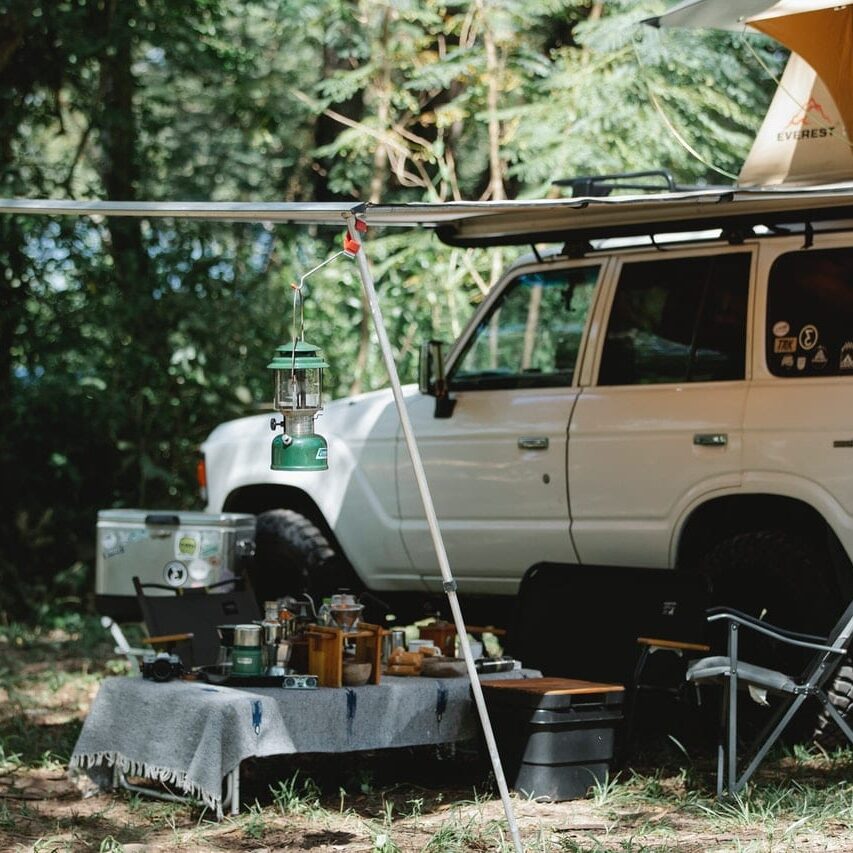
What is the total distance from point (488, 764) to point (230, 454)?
7.98 ft

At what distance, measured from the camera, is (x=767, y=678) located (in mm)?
5207

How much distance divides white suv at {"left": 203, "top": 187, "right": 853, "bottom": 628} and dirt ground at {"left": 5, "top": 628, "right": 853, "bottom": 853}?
81 centimetres

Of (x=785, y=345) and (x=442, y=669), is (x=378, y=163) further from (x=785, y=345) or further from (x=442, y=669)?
(x=442, y=669)

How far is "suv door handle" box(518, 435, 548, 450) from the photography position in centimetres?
643

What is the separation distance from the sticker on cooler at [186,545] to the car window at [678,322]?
6.93 feet

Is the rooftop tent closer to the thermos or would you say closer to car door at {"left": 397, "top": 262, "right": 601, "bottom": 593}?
car door at {"left": 397, "top": 262, "right": 601, "bottom": 593}

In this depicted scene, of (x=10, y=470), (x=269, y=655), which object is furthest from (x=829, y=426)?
(x=10, y=470)

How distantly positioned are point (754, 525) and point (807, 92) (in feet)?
6.52

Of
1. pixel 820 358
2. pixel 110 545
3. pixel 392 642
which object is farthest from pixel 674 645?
pixel 110 545

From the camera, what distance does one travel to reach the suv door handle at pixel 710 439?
5.93 metres

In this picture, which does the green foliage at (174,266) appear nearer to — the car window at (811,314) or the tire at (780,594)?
the car window at (811,314)

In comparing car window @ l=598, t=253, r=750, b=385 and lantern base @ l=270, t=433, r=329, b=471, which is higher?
car window @ l=598, t=253, r=750, b=385

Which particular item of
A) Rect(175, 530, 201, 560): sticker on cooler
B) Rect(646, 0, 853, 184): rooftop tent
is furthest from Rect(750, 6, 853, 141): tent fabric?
Rect(175, 530, 201, 560): sticker on cooler

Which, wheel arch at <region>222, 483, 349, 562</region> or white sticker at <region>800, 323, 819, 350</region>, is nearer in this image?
white sticker at <region>800, 323, 819, 350</region>
